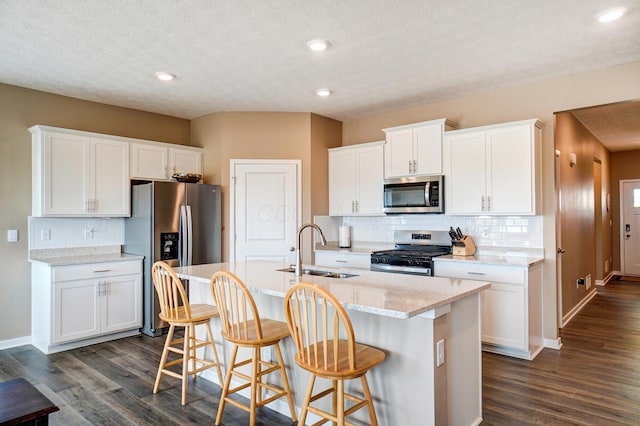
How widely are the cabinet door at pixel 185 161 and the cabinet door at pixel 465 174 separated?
3.09 m

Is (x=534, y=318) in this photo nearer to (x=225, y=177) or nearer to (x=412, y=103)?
(x=412, y=103)

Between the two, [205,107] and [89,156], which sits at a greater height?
[205,107]

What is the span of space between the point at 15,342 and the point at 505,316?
477 centimetres

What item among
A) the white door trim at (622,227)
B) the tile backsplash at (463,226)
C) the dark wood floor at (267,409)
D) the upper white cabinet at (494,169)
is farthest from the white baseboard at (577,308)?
the white door trim at (622,227)

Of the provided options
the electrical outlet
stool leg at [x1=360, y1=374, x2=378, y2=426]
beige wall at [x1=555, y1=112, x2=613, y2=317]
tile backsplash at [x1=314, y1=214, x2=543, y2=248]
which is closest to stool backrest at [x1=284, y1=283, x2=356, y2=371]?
stool leg at [x1=360, y1=374, x2=378, y2=426]

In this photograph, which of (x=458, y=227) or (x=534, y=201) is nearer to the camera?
(x=534, y=201)

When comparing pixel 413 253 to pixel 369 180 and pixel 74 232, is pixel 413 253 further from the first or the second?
pixel 74 232

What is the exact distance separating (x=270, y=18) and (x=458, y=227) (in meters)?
3.02

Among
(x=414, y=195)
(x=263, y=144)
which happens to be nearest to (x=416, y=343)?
(x=414, y=195)

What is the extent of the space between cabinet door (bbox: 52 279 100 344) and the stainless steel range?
115 inches

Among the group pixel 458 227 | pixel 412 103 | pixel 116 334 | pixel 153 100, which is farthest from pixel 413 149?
pixel 116 334

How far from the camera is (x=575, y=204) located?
5.34m

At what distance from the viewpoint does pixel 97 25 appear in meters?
2.87

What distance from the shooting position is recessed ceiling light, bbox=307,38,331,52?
3137mm
